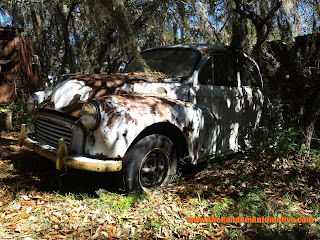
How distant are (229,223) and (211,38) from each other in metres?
4.17

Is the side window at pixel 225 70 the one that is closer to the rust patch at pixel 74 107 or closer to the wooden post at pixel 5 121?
the rust patch at pixel 74 107

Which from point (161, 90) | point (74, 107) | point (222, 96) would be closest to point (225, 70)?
point (222, 96)

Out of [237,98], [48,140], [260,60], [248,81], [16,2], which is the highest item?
[16,2]

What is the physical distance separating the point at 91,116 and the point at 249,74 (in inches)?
124

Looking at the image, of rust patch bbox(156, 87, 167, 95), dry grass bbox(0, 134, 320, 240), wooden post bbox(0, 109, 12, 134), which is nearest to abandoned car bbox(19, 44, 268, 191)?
rust patch bbox(156, 87, 167, 95)

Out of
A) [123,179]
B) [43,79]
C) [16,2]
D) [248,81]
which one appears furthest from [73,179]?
[16,2]

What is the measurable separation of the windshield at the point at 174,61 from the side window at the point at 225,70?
1.30ft

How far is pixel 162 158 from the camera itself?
3160mm

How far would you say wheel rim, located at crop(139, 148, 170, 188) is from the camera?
119 inches

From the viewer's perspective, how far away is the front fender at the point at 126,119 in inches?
103

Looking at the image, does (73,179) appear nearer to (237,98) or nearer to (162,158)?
(162,158)

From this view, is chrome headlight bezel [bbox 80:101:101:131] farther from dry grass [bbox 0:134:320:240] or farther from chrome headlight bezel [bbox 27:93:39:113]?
chrome headlight bezel [bbox 27:93:39:113]

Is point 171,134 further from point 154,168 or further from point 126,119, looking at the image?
point 126,119

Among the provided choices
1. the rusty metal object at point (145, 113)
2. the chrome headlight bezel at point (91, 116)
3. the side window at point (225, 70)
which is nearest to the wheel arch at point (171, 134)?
the rusty metal object at point (145, 113)
